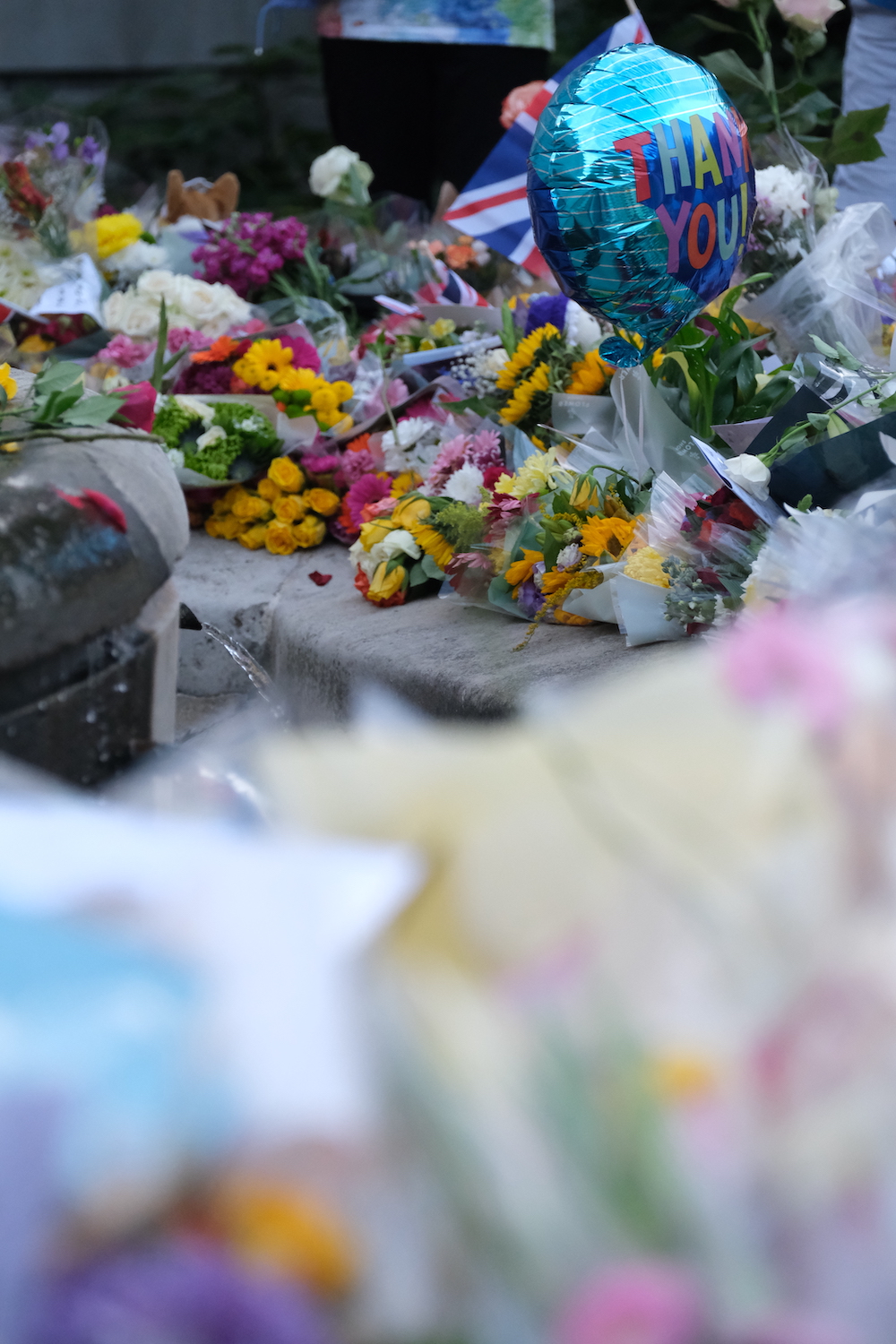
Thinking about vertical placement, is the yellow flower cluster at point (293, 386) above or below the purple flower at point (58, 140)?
below

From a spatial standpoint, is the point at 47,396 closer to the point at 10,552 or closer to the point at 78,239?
the point at 10,552

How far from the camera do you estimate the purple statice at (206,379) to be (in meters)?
2.61

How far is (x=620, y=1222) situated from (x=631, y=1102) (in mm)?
38

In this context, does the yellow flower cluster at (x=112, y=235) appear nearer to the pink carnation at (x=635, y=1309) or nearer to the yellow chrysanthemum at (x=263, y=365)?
the yellow chrysanthemum at (x=263, y=365)

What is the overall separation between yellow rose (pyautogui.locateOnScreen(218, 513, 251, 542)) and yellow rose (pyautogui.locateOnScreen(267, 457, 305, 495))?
0.11m

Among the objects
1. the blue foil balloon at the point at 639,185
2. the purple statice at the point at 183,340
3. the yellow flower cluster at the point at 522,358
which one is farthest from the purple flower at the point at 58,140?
the blue foil balloon at the point at 639,185

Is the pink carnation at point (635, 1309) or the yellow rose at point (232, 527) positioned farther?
the yellow rose at point (232, 527)

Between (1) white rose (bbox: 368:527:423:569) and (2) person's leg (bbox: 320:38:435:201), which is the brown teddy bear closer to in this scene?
(2) person's leg (bbox: 320:38:435:201)

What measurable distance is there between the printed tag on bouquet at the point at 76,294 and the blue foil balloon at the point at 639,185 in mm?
1533

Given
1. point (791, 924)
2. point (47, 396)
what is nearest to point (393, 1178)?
point (791, 924)

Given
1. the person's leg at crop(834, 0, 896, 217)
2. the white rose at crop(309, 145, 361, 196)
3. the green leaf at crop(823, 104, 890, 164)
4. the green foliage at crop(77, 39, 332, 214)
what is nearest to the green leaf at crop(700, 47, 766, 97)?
the green leaf at crop(823, 104, 890, 164)

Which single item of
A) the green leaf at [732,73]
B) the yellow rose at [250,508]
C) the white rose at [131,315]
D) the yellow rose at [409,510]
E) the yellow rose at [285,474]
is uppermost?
the green leaf at [732,73]

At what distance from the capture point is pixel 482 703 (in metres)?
1.56

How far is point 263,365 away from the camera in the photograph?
259 centimetres
